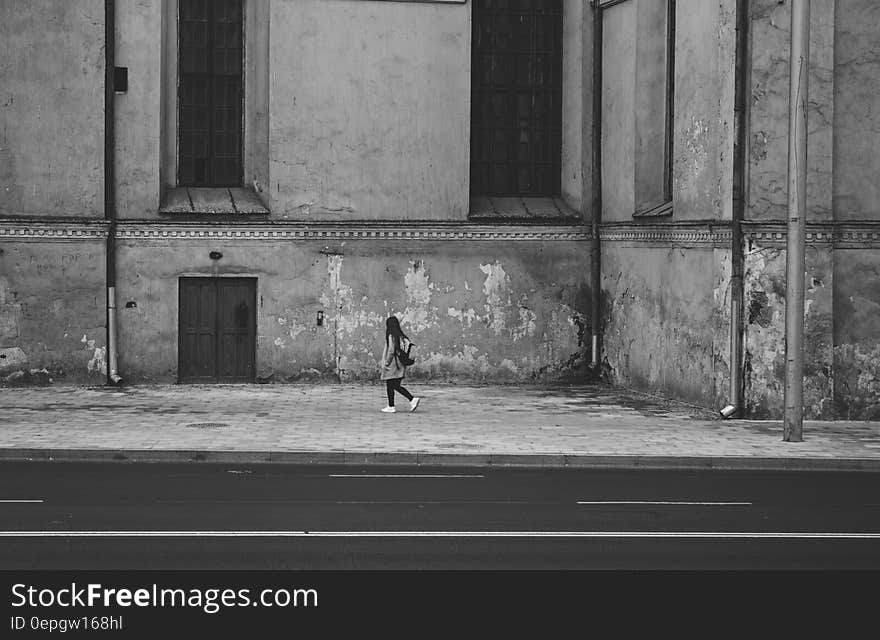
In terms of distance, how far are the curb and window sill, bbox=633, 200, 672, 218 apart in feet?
23.8

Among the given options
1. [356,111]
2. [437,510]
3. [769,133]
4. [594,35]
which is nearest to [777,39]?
[769,133]

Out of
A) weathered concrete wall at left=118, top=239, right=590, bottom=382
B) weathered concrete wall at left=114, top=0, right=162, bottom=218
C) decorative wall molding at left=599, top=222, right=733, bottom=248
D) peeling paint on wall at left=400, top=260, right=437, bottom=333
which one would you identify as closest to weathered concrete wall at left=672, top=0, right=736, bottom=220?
decorative wall molding at left=599, top=222, right=733, bottom=248

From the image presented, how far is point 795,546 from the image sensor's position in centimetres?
1164

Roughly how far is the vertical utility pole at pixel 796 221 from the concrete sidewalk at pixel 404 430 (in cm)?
72

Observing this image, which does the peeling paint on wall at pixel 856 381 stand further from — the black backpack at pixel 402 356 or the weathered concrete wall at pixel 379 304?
the black backpack at pixel 402 356

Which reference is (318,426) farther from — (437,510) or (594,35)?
(594,35)

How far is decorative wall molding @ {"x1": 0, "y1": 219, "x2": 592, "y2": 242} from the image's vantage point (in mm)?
25641

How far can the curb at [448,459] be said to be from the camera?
58.3 feet

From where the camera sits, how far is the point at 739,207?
21922 millimetres

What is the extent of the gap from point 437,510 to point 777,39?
1126 cm

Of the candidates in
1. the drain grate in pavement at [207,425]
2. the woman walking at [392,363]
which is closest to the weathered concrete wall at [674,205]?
the woman walking at [392,363]

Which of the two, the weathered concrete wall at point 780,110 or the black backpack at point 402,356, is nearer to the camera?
the weathered concrete wall at point 780,110

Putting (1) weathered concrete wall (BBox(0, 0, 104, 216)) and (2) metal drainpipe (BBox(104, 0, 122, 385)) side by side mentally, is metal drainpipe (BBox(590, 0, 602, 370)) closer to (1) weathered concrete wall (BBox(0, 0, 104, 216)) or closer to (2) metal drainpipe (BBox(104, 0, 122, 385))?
(2) metal drainpipe (BBox(104, 0, 122, 385))

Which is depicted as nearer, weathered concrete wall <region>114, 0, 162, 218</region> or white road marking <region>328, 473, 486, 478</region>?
white road marking <region>328, 473, 486, 478</region>
